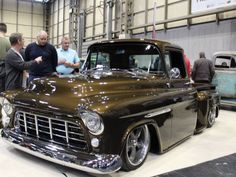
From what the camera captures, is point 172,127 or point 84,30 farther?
point 84,30

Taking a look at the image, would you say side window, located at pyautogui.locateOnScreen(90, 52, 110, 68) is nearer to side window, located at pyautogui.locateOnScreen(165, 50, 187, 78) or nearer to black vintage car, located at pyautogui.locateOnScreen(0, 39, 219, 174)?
black vintage car, located at pyautogui.locateOnScreen(0, 39, 219, 174)

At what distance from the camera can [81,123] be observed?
111 inches

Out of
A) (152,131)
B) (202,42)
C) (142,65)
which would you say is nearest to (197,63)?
(202,42)

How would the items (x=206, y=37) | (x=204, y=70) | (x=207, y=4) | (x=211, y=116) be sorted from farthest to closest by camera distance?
(x=206, y=37) < (x=207, y=4) < (x=204, y=70) < (x=211, y=116)

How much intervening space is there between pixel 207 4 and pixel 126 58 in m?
8.13

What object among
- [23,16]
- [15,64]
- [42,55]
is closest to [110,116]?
[15,64]

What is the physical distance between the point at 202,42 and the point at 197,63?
11.0 feet

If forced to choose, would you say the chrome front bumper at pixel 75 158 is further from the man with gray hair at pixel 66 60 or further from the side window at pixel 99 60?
the man with gray hair at pixel 66 60

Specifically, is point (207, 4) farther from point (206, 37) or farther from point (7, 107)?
point (7, 107)

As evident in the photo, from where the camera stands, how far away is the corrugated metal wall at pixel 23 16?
26.6 m

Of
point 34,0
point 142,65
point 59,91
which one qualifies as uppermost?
point 34,0

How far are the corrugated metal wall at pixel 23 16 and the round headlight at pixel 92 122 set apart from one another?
25670 millimetres

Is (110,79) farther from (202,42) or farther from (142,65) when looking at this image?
(202,42)

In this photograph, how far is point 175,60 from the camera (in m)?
4.41
